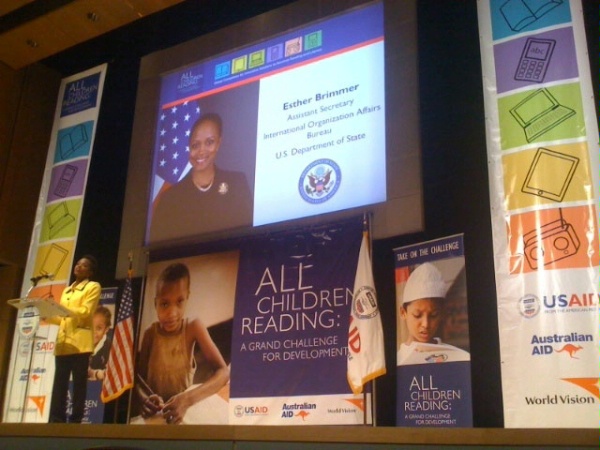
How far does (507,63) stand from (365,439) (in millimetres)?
2449

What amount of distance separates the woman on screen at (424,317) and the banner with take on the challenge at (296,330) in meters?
0.35

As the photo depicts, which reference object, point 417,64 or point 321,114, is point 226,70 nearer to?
point 321,114

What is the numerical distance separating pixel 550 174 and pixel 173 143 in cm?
270

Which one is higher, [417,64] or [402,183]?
[417,64]

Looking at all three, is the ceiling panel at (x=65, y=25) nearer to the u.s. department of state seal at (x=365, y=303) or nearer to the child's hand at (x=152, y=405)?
the u.s. department of state seal at (x=365, y=303)

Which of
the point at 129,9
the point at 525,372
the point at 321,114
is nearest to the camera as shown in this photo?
the point at 525,372

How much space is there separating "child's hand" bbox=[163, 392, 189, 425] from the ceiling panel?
293cm

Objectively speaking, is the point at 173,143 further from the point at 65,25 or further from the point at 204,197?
the point at 65,25

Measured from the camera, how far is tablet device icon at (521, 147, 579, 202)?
3.46 meters

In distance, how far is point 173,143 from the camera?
5004mm

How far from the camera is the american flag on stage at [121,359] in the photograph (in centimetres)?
452

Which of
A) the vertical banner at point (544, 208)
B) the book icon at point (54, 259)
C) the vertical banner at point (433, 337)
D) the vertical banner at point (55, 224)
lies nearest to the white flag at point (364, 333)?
the vertical banner at point (433, 337)

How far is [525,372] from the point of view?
325 cm

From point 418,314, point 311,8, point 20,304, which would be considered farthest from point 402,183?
point 20,304
